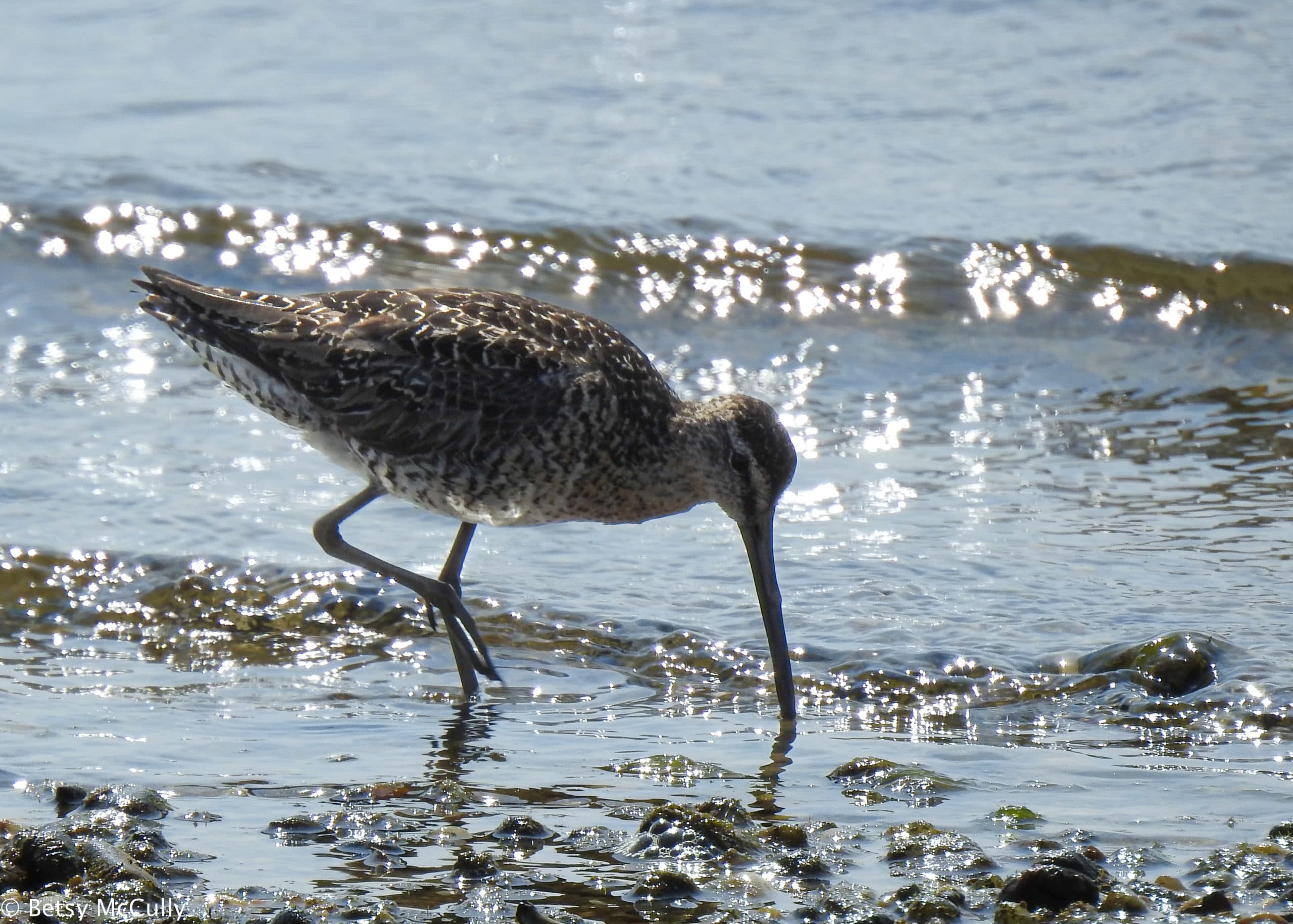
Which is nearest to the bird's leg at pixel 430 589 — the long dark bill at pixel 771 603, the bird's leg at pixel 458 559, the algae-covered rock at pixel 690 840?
the bird's leg at pixel 458 559

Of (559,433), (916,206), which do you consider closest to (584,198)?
(916,206)

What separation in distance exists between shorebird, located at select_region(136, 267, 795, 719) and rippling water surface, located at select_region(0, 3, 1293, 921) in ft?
1.32

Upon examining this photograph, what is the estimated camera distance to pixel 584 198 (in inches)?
474

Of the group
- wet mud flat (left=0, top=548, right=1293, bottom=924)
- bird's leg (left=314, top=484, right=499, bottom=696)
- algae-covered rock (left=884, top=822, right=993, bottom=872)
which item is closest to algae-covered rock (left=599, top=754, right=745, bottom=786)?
wet mud flat (left=0, top=548, right=1293, bottom=924)

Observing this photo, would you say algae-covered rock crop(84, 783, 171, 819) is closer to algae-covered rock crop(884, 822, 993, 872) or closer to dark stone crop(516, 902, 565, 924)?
dark stone crop(516, 902, 565, 924)

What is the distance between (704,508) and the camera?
786 centimetres

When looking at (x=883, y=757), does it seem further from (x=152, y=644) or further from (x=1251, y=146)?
(x=1251, y=146)

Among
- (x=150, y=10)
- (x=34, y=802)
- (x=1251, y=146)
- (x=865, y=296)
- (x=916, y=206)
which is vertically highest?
(x=150, y=10)

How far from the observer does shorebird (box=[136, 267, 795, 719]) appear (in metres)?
6.21

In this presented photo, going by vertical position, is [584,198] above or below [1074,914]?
above

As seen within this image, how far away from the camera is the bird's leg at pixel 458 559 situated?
261 inches

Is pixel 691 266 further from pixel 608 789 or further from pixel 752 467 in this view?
pixel 608 789

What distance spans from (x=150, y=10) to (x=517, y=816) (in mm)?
14276

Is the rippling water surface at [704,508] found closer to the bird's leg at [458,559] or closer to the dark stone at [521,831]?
the dark stone at [521,831]
